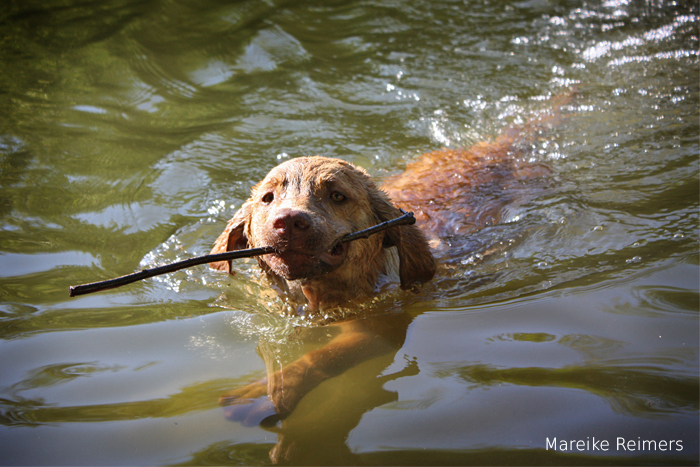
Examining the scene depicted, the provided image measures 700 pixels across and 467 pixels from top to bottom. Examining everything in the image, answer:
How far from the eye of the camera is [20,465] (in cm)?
241

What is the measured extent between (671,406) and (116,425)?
2643mm

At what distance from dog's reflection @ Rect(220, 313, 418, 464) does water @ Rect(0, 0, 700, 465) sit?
0.07ft

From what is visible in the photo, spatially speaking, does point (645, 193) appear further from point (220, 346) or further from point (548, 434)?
point (220, 346)

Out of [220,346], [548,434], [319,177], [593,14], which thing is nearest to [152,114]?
[319,177]

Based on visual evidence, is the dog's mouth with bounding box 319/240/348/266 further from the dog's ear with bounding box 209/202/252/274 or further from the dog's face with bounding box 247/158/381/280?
the dog's ear with bounding box 209/202/252/274

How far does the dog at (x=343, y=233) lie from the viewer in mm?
3229

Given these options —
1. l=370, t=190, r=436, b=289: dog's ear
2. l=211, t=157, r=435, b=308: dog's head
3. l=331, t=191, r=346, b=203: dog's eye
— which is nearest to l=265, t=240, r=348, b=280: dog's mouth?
l=211, t=157, r=435, b=308: dog's head

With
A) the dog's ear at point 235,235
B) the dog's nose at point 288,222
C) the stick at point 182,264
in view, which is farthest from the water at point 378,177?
the dog's nose at point 288,222

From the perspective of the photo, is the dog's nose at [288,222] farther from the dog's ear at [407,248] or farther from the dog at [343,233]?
the dog's ear at [407,248]

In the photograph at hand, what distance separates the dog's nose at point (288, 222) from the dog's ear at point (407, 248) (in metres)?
1.06

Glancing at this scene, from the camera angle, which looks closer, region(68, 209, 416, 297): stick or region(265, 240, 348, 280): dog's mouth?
region(68, 209, 416, 297): stick

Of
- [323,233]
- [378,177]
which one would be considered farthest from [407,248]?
[378,177]

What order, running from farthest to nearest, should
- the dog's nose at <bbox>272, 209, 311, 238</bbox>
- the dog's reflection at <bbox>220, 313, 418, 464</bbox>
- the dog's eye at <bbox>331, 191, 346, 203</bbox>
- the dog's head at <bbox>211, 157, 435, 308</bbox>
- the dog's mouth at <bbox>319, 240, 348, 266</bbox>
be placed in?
the dog's eye at <bbox>331, 191, 346, 203</bbox>, the dog's mouth at <bbox>319, 240, 348, 266</bbox>, the dog's head at <bbox>211, 157, 435, 308</bbox>, the dog's nose at <bbox>272, 209, 311, 238</bbox>, the dog's reflection at <bbox>220, 313, 418, 464</bbox>

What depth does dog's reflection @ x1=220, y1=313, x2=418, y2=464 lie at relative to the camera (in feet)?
8.41
